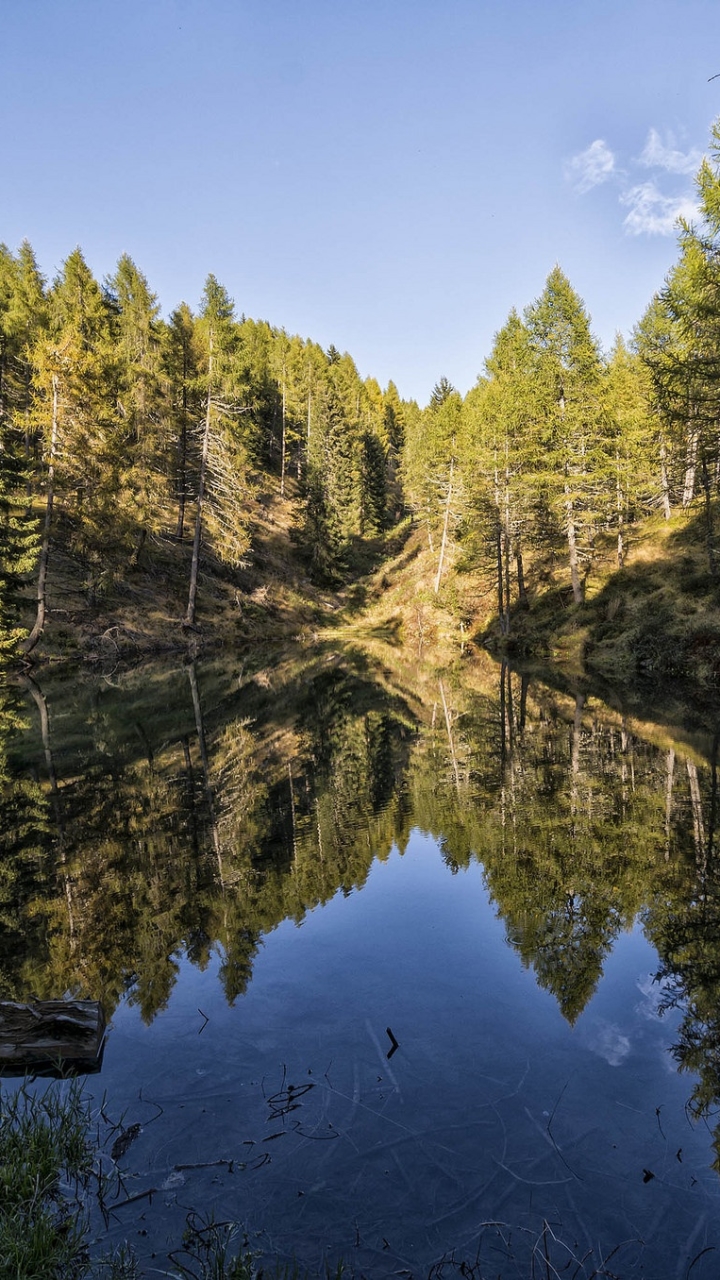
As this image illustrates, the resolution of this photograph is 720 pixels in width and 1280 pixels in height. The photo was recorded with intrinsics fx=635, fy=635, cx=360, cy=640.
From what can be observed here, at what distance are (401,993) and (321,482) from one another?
171 ft

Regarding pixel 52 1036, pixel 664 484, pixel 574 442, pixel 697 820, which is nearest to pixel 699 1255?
pixel 52 1036

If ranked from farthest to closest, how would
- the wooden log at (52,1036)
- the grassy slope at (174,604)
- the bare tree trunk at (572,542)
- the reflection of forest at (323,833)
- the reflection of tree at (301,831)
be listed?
the grassy slope at (174,604) → the bare tree trunk at (572,542) → the reflection of tree at (301,831) → the reflection of forest at (323,833) → the wooden log at (52,1036)

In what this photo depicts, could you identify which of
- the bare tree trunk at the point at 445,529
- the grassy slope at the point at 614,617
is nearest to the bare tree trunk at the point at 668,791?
the grassy slope at the point at 614,617

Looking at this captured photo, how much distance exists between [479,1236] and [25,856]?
28.4ft

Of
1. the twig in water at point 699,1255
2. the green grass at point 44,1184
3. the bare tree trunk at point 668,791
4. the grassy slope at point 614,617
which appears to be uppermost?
the grassy slope at point 614,617

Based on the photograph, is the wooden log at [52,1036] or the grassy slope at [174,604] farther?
the grassy slope at [174,604]

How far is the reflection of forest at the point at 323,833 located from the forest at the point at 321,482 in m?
11.0

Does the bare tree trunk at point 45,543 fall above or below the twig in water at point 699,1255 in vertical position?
above

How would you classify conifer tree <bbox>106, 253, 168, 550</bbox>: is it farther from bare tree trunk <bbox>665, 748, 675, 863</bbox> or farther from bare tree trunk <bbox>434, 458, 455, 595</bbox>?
bare tree trunk <bbox>665, 748, 675, 863</bbox>

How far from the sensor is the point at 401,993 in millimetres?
6266

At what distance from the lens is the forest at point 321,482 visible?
27.1 meters

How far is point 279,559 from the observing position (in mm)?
56844

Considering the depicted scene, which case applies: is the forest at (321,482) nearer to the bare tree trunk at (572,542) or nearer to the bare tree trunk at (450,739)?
the bare tree trunk at (572,542)

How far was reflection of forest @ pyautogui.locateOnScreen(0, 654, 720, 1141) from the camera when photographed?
6.82 m
